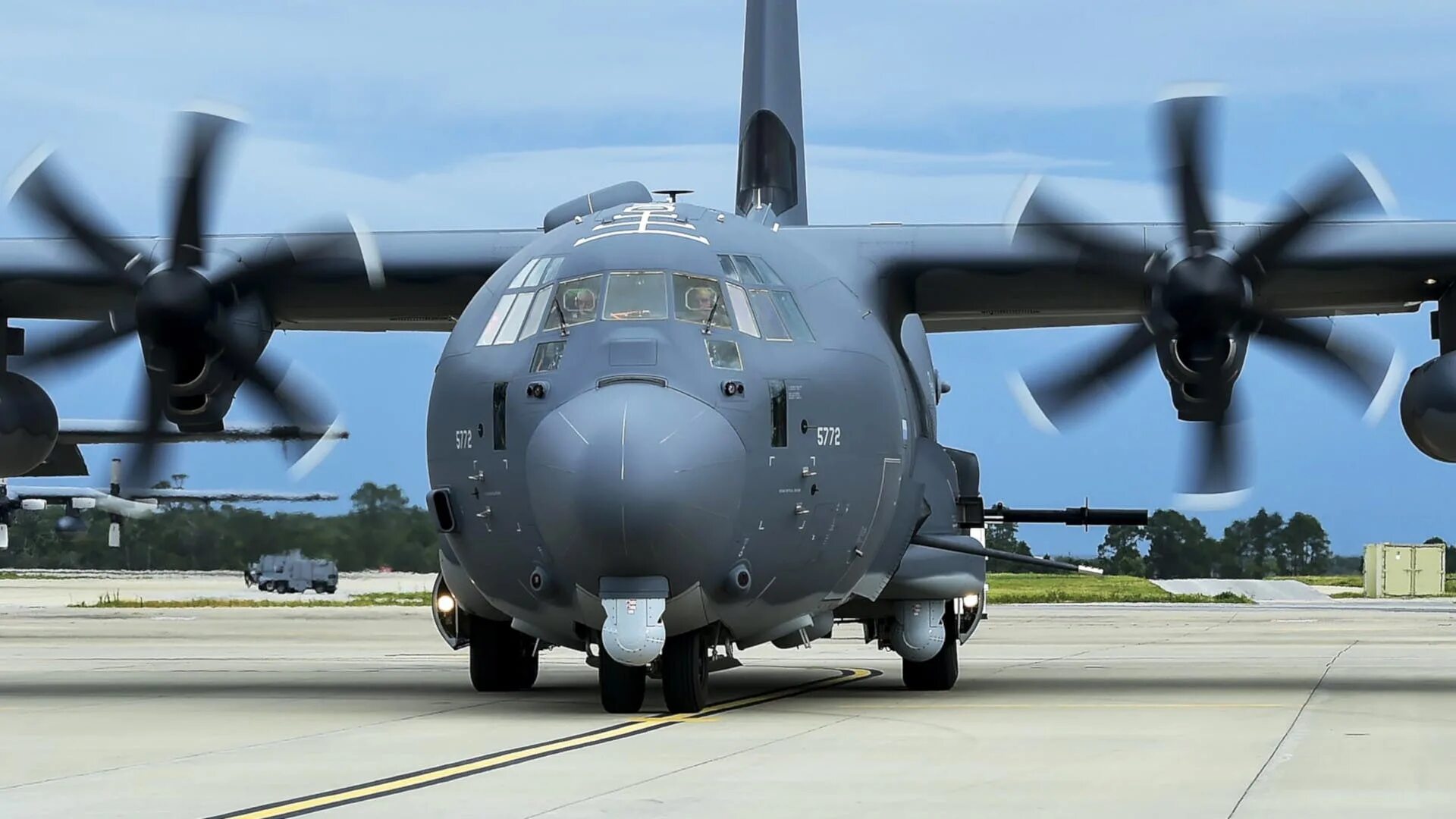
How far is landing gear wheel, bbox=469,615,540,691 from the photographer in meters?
16.6

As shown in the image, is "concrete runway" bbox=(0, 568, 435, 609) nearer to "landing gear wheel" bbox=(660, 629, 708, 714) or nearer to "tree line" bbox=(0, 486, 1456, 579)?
"tree line" bbox=(0, 486, 1456, 579)

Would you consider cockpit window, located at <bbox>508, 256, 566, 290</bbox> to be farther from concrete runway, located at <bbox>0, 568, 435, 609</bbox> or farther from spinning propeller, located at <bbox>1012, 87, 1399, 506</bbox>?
concrete runway, located at <bbox>0, 568, 435, 609</bbox>

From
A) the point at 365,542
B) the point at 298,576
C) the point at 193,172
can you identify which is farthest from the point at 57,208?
the point at 298,576

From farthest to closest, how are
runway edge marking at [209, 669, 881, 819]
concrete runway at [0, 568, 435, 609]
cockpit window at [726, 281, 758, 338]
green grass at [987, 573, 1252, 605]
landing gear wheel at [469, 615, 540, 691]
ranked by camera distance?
concrete runway at [0, 568, 435, 609] → green grass at [987, 573, 1252, 605] → landing gear wheel at [469, 615, 540, 691] → cockpit window at [726, 281, 758, 338] → runway edge marking at [209, 669, 881, 819]

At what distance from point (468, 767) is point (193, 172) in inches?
349

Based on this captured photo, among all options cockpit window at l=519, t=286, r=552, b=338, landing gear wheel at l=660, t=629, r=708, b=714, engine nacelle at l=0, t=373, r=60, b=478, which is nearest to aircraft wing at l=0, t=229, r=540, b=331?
engine nacelle at l=0, t=373, r=60, b=478

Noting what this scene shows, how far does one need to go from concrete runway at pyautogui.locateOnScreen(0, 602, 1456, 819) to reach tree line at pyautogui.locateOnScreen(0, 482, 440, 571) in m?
12.9

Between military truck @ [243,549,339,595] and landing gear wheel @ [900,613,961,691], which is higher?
landing gear wheel @ [900,613,961,691]

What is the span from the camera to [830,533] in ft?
47.1

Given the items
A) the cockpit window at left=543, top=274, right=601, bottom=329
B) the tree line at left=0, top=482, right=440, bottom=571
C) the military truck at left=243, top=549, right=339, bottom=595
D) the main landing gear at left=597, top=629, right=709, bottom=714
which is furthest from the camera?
the military truck at left=243, top=549, right=339, bottom=595

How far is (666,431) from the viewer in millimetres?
12727

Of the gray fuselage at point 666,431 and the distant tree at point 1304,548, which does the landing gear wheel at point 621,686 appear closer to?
the gray fuselage at point 666,431

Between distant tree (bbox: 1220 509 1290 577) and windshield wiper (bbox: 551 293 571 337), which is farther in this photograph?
distant tree (bbox: 1220 509 1290 577)

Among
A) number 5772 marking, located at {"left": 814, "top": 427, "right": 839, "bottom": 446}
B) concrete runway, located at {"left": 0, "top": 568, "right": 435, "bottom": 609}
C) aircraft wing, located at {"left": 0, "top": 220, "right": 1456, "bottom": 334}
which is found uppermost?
aircraft wing, located at {"left": 0, "top": 220, "right": 1456, "bottom": 334}
